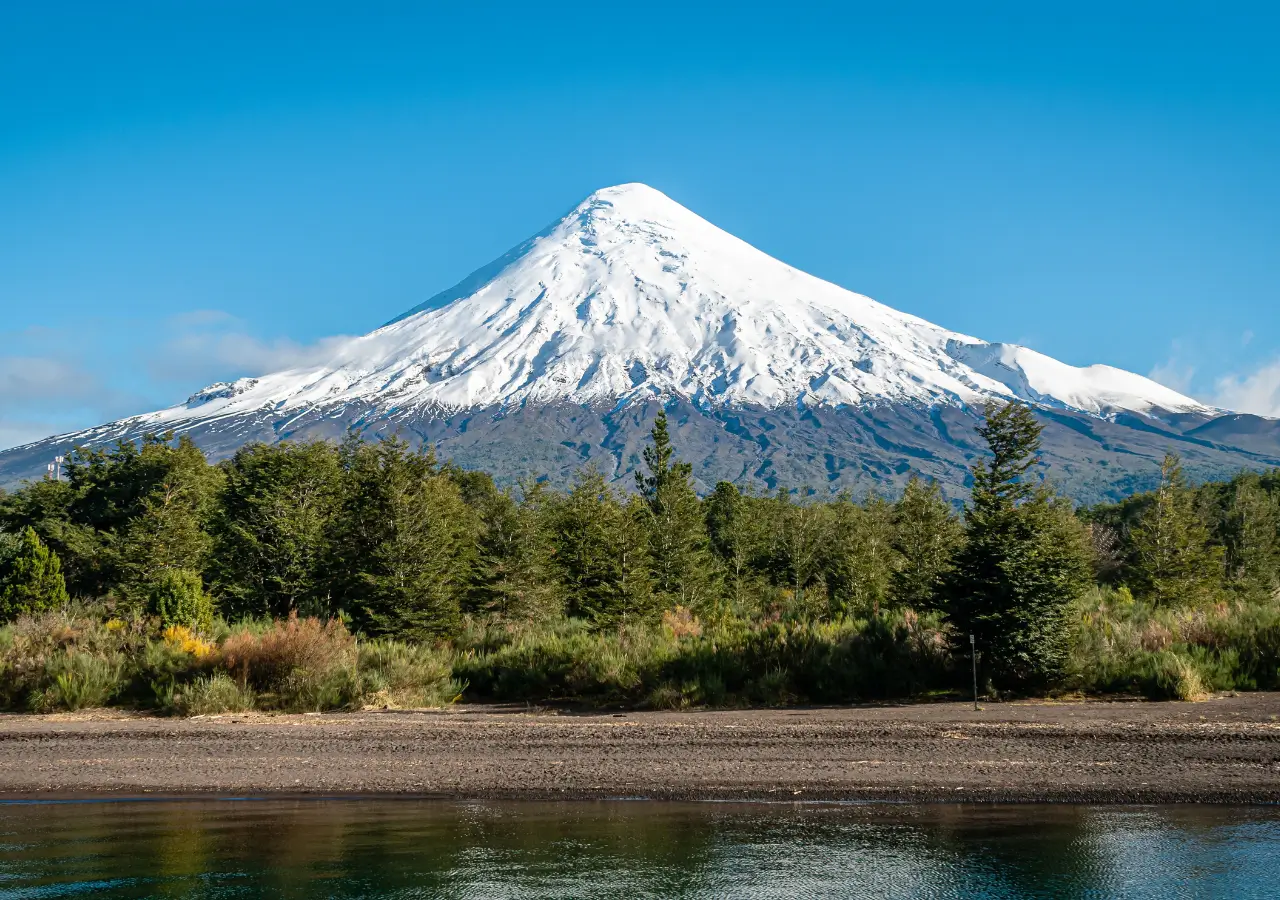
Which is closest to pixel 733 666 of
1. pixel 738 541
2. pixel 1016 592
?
pixel 1016 592

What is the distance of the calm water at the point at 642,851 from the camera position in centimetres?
786

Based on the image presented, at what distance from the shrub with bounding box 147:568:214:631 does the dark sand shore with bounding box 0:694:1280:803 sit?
252 inches

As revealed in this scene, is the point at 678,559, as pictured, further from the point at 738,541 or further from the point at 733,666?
the point at 733,666

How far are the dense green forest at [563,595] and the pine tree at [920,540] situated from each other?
0.42 feet

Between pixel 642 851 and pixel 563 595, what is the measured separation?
71.8 ft

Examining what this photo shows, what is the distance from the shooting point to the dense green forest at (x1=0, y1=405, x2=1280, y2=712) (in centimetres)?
1606

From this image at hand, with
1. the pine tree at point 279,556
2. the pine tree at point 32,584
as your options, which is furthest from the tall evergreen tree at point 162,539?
the pine tree at point 32,584

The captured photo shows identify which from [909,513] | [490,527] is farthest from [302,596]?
[909,513]

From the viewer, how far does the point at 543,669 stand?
715 inches

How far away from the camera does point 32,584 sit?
2823cm

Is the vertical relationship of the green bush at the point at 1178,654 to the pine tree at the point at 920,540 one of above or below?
below

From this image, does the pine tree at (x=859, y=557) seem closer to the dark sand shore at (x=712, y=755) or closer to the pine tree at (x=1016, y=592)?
the pine tree at (x=1016, y=592)

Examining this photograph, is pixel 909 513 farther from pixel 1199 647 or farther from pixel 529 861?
pixel 529 861

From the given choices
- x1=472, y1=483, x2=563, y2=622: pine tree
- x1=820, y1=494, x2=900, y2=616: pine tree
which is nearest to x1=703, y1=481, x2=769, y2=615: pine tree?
x1=820, y1=494, x2=900, y2=616: pine tree
